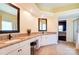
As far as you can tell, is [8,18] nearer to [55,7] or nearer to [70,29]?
Result: [55,7]

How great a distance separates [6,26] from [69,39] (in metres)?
7.21

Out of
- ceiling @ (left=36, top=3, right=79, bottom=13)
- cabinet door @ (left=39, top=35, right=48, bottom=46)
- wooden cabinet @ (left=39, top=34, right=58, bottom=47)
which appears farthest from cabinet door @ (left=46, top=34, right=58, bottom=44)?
ceiling @ (left=36, top=3, right=79, bottom=13)

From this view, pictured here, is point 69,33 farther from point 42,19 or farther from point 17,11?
point 17,11

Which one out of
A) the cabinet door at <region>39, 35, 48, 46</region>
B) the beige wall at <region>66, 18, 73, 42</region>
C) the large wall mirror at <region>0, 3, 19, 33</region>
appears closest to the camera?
the large wall mirror at <region>0, 3, 19, 33</region>

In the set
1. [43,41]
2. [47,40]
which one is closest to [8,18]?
[43,41]

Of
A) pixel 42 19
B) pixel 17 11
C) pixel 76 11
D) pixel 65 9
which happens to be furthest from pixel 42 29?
pixel 17 11

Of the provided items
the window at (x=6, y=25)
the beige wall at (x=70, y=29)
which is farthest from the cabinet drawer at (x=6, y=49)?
the beige wall at (x=70, y=29)

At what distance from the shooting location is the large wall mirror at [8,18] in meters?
2.84

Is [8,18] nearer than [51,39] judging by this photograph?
Yes

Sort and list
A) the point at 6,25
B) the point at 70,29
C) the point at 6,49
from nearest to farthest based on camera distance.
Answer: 1. the point at 6,49
2. the point at 6,25
3. the point at 70,29

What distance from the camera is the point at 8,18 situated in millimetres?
3203

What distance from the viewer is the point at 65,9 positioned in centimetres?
696

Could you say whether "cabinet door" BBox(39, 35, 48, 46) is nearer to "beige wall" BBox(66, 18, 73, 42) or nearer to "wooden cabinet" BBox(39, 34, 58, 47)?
"wooden cabinet" BBox(39, 34, 58, 47)

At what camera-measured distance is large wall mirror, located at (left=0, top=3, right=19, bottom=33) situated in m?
2.84
